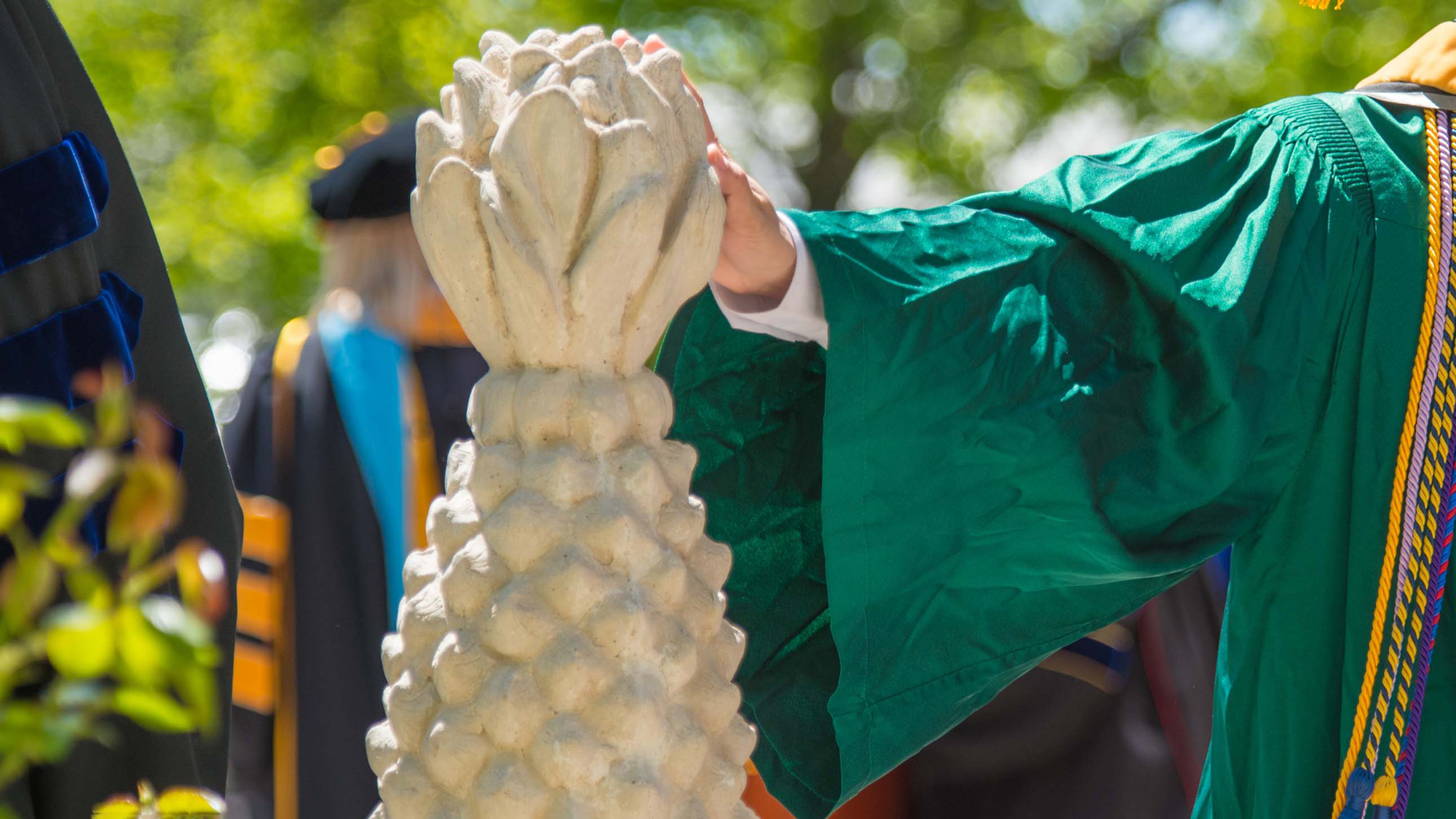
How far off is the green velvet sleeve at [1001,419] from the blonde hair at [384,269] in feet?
6.61

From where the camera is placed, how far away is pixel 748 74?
31.2 feet

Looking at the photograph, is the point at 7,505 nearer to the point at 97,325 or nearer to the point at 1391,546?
the point at 97,325

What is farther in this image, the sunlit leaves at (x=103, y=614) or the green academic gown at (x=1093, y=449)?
the green academic gown at (x=1093, y=449)

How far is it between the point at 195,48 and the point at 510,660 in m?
8.85

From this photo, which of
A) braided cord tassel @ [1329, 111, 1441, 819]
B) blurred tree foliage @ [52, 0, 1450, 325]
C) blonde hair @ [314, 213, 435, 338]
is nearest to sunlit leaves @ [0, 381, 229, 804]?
braided cord tassel @ [1329, 111, 1441, 819]

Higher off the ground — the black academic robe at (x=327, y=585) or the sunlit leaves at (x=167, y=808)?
the sunlit leaves at (x=167, y=808)

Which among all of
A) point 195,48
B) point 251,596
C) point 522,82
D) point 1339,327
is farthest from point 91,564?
point 195,48

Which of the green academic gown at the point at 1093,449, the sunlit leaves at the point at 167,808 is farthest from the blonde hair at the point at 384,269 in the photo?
the sunlit leaves at the point at 167,808

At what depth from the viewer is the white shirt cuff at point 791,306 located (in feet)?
4.92

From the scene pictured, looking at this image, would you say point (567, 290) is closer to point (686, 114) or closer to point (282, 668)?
point (686, 114)

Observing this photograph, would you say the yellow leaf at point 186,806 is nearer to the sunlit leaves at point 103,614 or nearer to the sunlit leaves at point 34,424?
the sunlit leaves at point 103,614

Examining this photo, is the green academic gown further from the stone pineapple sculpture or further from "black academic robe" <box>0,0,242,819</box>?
"black academic robe" <box>0,0,242,819</box>

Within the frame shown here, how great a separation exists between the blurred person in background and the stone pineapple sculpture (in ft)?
7.41

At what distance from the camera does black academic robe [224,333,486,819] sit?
3406 mm
